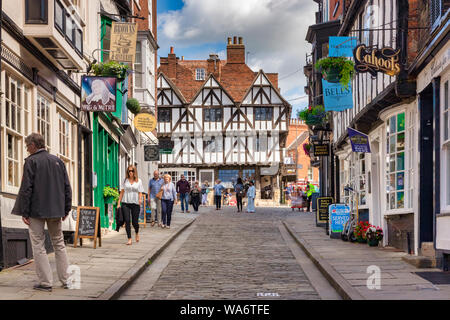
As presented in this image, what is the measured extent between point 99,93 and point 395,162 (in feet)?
21.1

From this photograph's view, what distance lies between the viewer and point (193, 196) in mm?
31422

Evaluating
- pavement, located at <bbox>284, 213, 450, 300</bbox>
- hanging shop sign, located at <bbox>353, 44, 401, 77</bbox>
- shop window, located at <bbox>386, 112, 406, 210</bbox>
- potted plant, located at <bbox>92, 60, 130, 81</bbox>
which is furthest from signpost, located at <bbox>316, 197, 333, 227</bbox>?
hanging shop sign, located at <bbox>353, 44, 401, 77</bbox>

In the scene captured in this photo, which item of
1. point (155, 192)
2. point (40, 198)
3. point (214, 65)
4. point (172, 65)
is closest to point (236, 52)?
point (214, 65)

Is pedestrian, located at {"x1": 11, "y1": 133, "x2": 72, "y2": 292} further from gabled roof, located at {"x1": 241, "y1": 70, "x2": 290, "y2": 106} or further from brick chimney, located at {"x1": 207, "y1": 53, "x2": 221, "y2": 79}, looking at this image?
brick chimney, located at {"x1": 207, "y1": 53, "x2": 221, "y2": 79}

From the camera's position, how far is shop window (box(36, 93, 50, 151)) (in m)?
12.0

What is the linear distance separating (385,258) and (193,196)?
65.8 feet

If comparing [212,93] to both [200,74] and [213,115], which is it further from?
[200,74]

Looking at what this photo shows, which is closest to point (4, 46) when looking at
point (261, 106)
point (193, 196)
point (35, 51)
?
point (35, 51)

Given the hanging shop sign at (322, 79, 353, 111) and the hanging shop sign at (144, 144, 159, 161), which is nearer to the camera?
the hanging shop sign at (322, 79, 353, 111)

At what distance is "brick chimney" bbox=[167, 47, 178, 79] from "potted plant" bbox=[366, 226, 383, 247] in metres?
44.6

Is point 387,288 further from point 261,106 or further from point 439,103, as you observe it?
point 261,106

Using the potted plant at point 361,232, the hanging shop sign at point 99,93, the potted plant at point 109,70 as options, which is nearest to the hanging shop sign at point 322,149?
the potted plant at point 361,232

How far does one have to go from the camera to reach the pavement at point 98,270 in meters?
7.66

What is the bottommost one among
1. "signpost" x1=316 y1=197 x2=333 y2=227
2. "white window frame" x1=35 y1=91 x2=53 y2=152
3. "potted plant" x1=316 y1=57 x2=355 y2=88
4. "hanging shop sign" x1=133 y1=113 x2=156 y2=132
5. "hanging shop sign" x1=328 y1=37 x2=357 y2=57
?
"signpost" x1=316 y1=197 x2=333 y2=227
